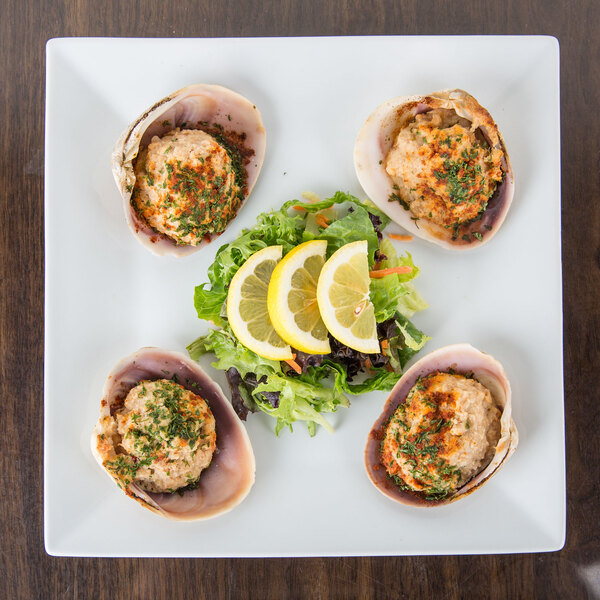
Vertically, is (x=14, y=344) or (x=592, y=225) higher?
(x=592, y=225)

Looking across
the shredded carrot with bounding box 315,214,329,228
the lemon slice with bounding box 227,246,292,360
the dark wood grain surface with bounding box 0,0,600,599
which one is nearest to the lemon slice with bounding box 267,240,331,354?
the lemon slice with bounding box 227,246,292,360

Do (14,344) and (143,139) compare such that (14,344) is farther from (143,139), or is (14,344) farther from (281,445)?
(281,445)

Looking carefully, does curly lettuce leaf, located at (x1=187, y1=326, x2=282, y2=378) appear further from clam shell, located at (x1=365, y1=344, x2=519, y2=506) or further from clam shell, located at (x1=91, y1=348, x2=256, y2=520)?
clam shell, located at (x1=365, y1=344, x2=519, y2=506)

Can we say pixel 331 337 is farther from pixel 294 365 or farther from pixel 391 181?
pixel 391 181

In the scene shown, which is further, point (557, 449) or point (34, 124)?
point (34, 124)

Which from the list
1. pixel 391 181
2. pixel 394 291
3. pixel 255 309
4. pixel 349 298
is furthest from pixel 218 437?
pixel 391 181

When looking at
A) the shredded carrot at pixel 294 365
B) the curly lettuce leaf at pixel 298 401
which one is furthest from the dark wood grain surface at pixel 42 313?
the shredded carrot at pixel 294 365

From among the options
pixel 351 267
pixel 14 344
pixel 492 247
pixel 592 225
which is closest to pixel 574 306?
pixel 592 225
